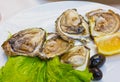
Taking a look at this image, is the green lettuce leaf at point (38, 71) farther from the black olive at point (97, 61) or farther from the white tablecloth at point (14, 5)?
the white tablecloth at point (14, 5)

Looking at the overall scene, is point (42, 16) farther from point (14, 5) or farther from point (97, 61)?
point (97, 61)

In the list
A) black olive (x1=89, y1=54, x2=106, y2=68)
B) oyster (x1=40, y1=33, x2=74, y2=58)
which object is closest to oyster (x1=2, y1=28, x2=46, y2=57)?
oyster (x1=40, y1=33, x2=74, y2=58)

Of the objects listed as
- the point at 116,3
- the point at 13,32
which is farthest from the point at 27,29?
the point at 116,3

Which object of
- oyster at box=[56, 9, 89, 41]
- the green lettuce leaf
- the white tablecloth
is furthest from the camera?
the white tablecloth

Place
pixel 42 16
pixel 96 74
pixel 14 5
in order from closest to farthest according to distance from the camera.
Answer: pixel 96 74 → pixel 42 16 → pixel 14 5

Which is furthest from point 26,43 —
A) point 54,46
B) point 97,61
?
point 97,61

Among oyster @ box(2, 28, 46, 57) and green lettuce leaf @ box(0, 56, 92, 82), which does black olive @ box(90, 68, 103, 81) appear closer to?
green lettuce leaf @ box(0, 56, 92, 82)
